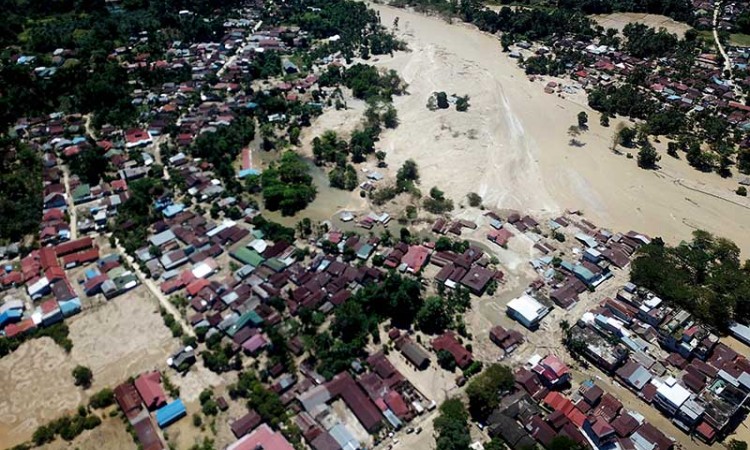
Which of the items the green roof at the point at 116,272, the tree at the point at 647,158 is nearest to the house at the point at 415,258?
the green roof at the point at 116,272

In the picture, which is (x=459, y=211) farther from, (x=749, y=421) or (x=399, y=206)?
(x=749, y=421)

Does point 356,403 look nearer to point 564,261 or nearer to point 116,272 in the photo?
point 564,261

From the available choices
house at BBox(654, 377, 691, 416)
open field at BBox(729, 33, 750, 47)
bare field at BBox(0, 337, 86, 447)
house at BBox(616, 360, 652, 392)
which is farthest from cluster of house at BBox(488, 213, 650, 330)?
open field at BBox(729, 33, 750, 47)

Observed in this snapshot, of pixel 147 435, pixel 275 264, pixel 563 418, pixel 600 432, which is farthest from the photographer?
pixel 275 264

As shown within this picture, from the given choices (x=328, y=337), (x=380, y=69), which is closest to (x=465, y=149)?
(x=380, y=69)

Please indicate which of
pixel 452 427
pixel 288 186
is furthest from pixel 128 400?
pixel 288 186

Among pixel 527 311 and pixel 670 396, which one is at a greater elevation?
pixel 670 396
